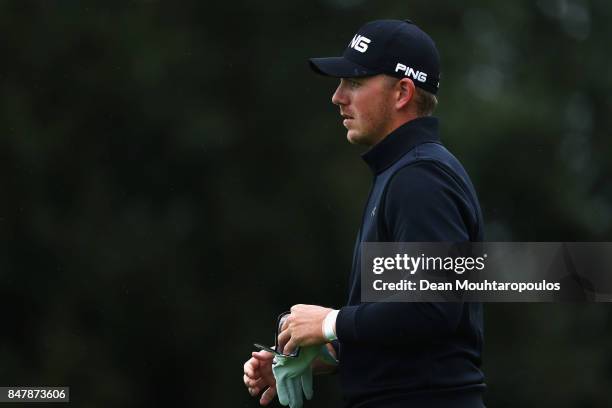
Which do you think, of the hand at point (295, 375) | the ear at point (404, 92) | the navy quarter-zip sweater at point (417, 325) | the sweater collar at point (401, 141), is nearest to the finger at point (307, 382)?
the hand at point (295, 375)

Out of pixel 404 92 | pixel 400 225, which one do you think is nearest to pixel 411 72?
pixel 404 92

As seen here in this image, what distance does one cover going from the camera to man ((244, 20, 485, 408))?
3.47 metres

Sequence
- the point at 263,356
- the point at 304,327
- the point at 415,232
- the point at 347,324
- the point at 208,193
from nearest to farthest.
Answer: the point at 415,232 < the point at 347,324 < the point at 304,327 < the point at 263,356 < the point at 208,193

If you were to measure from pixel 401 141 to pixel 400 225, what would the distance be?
1.26 ft

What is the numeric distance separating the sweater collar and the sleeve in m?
0.19

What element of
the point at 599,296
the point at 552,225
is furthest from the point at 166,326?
the point at 599,296

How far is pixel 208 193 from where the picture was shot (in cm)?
1335

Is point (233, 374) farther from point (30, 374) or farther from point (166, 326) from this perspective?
point (30, 374)

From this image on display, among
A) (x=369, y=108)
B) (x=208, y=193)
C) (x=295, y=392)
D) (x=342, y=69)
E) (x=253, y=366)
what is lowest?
(x=295, y=392)

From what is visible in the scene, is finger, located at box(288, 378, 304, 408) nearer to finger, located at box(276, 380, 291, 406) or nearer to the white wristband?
finger, located at box(276, 380, 291, 406)

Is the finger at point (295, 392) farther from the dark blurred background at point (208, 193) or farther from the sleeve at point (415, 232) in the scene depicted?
the dark blurred background at point (208, 193)

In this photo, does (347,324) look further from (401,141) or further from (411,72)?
(411,72)

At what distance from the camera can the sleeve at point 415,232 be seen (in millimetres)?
3443

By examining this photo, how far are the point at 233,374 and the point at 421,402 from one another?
9.74 meters
